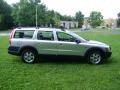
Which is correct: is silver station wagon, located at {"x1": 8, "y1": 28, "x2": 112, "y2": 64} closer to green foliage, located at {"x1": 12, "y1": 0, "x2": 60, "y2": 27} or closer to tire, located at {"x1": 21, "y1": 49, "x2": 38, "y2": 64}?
tire, located at {"x1": 21, "y1": 49, "x2": 38, "y2": 64}

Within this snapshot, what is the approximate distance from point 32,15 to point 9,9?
36.5 ft

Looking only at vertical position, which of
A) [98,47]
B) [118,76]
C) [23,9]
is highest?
[23,9]

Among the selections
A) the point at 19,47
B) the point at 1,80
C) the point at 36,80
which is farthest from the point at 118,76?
the point at 19,47

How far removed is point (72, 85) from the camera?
8.20 m

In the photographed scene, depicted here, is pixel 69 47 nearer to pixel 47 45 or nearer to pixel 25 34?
pixel 47 45

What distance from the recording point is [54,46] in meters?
12.1

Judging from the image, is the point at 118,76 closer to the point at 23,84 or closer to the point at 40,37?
the point at 23,84

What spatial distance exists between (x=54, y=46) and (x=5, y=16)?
67.8 m

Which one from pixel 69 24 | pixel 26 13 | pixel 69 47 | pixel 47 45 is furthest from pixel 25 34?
pixel 69 24

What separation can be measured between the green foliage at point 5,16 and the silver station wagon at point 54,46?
62.9 metres

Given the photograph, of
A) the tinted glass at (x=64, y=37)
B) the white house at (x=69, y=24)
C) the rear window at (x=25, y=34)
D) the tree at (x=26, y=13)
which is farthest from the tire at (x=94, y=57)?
the white house at (x=69, y=24)

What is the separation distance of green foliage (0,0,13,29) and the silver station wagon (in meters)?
62.9

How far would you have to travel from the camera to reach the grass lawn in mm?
8086

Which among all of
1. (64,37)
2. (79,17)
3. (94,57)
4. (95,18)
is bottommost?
(94,57)
